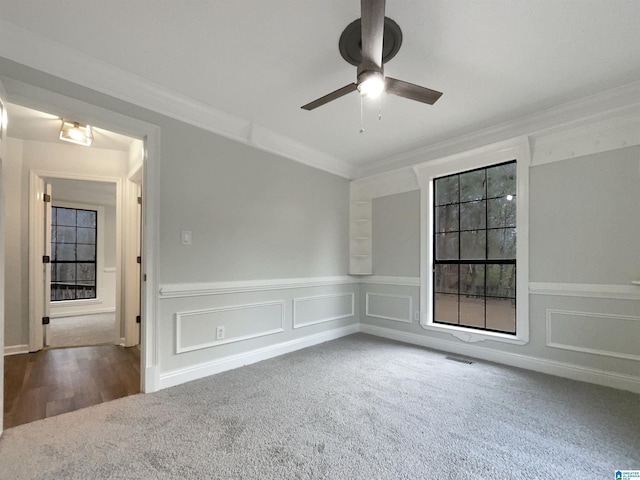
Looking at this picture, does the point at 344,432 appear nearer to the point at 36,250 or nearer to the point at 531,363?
the point at 531,363

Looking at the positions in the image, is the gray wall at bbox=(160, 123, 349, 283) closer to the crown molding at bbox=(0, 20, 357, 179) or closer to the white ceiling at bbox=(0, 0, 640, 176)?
the crown molding at bbox=(0, 20, 357, 179)

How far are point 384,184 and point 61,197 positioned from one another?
6099 mm

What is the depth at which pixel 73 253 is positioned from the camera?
20.3 feet

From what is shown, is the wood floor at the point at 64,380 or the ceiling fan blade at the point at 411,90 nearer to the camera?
the ceiling fan blade at the point at 411,90

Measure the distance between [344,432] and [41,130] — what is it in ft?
14.1

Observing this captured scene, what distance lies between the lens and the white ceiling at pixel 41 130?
2.92 metres

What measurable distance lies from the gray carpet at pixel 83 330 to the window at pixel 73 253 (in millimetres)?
727

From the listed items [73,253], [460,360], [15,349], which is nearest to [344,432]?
[460,360]

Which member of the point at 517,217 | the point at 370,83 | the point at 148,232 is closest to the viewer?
the point at 370,83

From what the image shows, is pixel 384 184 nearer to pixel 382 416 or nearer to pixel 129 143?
pixel 382 416

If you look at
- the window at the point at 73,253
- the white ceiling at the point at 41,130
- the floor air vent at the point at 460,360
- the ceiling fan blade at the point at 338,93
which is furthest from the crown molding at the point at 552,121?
the window at the point at 73,253

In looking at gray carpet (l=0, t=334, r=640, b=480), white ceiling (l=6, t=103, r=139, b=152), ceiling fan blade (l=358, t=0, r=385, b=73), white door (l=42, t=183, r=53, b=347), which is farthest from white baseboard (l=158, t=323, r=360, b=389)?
ceiling fan blade (l=358, t=0, r=385, b=73)

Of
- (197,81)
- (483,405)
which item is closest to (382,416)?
(483,405)

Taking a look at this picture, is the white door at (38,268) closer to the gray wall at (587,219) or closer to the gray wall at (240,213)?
the gray wall at (240,213)
